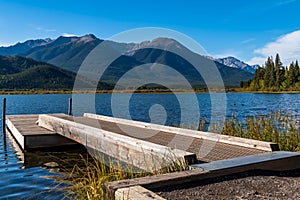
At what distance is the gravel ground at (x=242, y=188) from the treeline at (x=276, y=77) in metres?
79.3

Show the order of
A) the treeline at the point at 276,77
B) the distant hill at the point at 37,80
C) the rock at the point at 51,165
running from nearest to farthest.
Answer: the rock at the point at 51,165 < the treeline at the point at 276,77 < the distant hill at the point at 37,80

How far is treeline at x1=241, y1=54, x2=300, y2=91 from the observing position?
260ft

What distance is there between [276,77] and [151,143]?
86062mm

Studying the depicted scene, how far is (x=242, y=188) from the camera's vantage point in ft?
14.2

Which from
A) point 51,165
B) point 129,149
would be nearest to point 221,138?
point 129,149

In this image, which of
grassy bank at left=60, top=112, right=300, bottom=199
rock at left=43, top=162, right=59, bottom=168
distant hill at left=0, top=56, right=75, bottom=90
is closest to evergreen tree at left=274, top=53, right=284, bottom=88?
distant hill at left=0, top=56, right=75, bottom=90

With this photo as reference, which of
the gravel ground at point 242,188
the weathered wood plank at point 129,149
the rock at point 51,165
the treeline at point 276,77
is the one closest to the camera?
the gravel ground at point 242,188

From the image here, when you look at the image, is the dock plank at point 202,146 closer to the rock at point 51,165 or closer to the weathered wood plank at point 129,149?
the weathered wood plank at point 129,149

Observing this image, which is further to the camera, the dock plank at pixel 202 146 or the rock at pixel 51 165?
the rock at pixel 51 165

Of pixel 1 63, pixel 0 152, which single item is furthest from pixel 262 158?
pixel 1 63

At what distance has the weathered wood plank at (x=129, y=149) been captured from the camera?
5.59 metres

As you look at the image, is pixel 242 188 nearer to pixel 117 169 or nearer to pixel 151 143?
pixel 117 169

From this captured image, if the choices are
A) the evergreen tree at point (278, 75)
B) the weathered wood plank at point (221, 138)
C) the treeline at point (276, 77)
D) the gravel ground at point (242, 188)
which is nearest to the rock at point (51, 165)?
the weathered wood plank at point (221, 138)

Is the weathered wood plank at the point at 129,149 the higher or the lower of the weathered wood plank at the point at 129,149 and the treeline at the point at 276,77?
the lower
